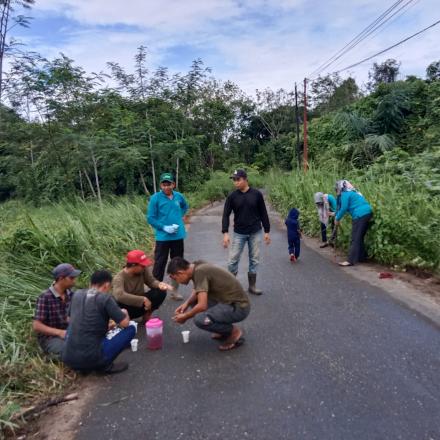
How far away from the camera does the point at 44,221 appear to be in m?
6.83

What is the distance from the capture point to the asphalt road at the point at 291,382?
2623mm

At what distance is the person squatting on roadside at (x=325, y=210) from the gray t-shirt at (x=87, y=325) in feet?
19.4

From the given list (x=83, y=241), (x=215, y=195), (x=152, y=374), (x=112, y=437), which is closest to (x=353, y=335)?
(x=152, y=374)

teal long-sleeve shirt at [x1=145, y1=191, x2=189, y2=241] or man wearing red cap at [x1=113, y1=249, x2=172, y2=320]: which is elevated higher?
teal long-sleeve shirt at [x1=145, y1=191, x2=189, y2=241]

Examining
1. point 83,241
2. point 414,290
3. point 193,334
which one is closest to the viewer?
point 193,334

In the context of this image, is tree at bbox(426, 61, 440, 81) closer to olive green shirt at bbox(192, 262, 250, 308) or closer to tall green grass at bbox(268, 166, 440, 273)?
tall green grass at bbox(268, 166, 440, 273)

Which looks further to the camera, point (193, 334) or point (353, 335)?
point (193, 334)

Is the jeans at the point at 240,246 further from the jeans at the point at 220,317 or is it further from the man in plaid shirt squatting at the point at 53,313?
the man in plaid shirt squatting at the point at 53,313

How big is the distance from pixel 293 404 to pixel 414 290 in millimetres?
3278

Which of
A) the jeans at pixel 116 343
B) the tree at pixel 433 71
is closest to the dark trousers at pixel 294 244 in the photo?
the jeans at pixel 116 343

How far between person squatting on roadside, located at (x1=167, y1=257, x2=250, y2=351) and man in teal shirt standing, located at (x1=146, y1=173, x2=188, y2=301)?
150 centimetres

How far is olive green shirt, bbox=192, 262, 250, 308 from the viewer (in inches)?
142

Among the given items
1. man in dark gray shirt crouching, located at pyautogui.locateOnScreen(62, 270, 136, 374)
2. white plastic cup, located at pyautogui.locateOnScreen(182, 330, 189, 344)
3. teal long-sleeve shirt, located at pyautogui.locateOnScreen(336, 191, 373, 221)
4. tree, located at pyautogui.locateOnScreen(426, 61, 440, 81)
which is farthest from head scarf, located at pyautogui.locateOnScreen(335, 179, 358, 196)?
tree, located at pyautogui.locateOnScreen(426, 61, 440, 81)

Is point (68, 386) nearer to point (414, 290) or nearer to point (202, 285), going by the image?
point (202, 285)
